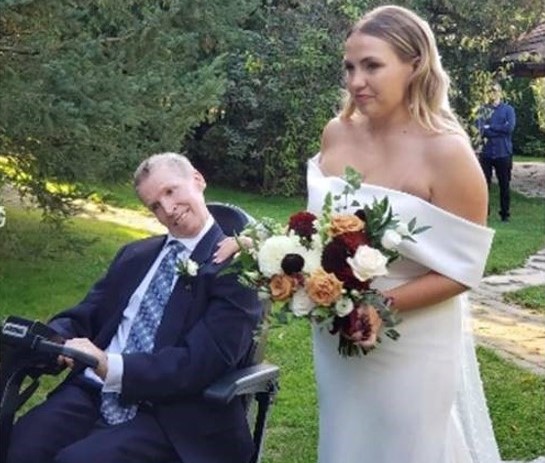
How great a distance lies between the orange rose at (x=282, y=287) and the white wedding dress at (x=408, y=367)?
0.28m

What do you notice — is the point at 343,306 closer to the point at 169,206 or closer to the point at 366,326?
the point at 366,326

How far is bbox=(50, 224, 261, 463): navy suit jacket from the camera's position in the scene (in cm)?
318

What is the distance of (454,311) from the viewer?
307 cm

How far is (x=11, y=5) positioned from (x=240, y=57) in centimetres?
925

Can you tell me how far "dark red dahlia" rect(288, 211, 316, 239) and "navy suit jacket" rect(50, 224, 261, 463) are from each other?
1.36 feet

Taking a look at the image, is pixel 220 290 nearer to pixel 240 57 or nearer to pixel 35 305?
pixel 35 305

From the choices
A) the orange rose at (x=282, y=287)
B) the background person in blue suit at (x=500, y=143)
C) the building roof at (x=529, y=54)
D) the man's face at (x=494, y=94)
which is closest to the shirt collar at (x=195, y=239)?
the orange rose at (x=282, y=287)

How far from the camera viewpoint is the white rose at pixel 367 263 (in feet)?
8.93

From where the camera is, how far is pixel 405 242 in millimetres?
2883

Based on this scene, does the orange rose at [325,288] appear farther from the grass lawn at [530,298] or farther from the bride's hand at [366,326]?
the grass lawn at [530,298]

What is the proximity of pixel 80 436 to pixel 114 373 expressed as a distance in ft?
0.84

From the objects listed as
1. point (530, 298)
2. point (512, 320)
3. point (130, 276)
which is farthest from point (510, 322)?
point (130, 276)

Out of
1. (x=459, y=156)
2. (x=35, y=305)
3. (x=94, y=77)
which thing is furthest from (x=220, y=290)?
(x=35, y=305)

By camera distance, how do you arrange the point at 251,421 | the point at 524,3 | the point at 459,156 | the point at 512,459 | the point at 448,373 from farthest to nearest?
the point at 524,3, the point at 512,459, the point at 251,421, the point at 448,373, the point at 459,156
